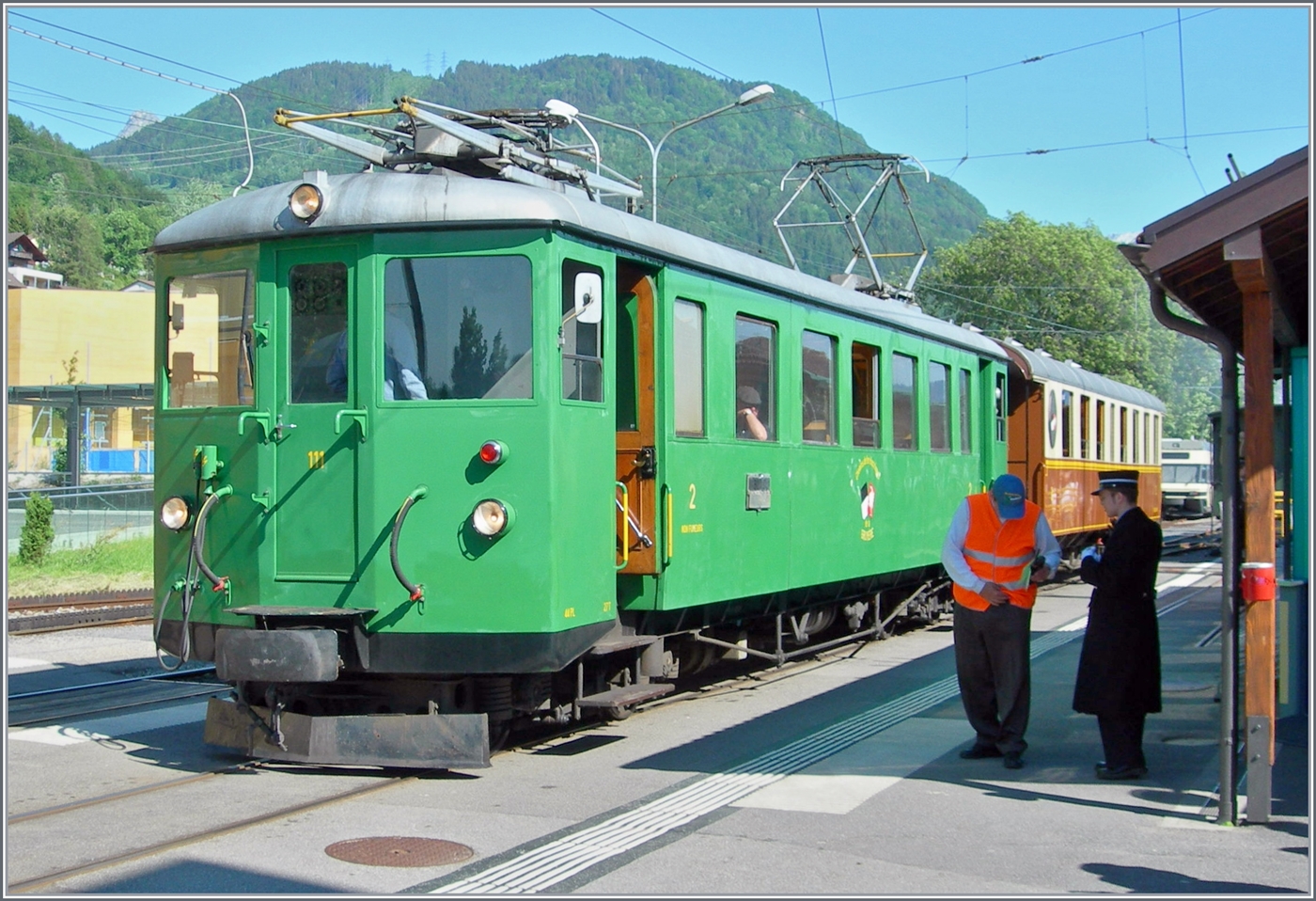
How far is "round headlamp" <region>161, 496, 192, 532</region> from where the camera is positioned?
8.23m

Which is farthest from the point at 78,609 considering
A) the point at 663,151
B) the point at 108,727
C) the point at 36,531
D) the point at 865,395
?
the point at 663,151

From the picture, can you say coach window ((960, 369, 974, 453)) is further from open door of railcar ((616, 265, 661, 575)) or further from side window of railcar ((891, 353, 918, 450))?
open door of railcar ((616, 265, 661, 575))

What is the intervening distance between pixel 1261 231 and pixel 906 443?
712cm

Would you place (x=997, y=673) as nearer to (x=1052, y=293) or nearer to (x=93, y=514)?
(x=93, y=514)

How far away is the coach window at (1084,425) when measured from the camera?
21.8 metres

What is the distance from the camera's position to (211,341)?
8.45m

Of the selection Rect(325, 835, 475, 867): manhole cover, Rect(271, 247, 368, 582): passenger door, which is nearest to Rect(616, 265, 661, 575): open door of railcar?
Rect(271, 247, 368, 582): passenger door

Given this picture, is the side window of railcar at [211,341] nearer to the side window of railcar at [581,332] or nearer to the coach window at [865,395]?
the side window of railcar at [581,332]

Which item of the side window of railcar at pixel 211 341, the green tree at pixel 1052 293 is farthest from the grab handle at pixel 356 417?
the green tree at pixel 1052 293

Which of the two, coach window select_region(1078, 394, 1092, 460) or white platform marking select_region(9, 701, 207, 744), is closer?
white platform marking select_region(9, 701, 207, 744)

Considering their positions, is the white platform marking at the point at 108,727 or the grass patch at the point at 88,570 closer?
the white platform marking at the point at 108,727

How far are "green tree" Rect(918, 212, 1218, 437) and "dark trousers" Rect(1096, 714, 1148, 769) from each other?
207 feet

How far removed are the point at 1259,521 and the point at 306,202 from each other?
5.42 metres

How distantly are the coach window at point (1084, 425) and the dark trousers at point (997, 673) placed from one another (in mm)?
13884
